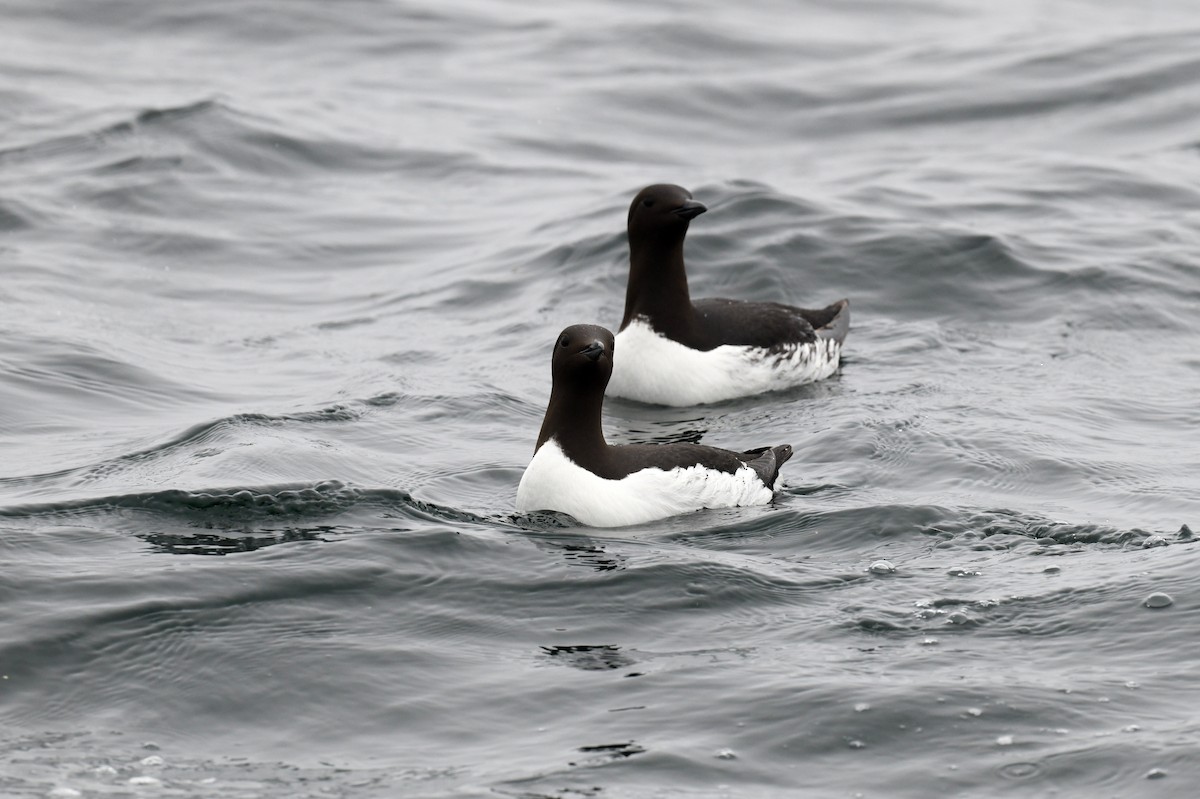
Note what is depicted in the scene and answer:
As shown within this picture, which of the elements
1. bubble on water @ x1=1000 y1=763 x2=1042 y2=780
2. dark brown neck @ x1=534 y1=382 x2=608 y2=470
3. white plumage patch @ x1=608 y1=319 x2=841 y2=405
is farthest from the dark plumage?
bubble on water @ x1=1000 y1=763 x2=1042 y2=780

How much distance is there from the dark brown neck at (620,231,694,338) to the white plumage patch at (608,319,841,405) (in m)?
0.13

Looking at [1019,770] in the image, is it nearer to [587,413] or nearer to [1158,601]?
[1158,601]

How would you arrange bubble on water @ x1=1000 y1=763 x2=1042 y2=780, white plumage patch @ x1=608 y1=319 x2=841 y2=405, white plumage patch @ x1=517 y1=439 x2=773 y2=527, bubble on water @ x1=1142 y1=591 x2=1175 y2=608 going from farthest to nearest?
white plumage patch @ x1=608 y1=319 x2=841 y2=405, white plumage patch @ x1=517 y1=439 x2=773 y2=527, bubble on water @ x1=1142 y1=591 x2=1175 y2=608, bubble on water @ x1=1000 y1=763 x2=1042 y2=780

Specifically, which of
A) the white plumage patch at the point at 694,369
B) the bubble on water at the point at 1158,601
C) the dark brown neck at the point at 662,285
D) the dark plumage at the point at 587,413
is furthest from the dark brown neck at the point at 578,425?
the dark brown neck at the point at 662,285

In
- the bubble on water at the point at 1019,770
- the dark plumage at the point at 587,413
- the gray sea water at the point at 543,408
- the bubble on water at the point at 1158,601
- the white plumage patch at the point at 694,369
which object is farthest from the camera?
the white plumage patch at the point at 694,369

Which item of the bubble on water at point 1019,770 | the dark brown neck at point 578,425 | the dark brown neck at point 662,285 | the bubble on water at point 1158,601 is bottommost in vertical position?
the bubble on water at point 1019,770

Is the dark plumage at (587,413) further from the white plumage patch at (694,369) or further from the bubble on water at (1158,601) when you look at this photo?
the white plumage patch at (694,369)

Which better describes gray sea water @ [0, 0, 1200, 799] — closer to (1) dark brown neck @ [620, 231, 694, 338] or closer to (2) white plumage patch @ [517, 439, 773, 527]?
(2) white plumage patch @ [517, 439, 773, 527]

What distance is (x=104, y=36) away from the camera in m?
28.4

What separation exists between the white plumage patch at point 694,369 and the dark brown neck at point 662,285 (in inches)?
5.3

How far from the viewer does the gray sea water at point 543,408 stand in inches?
330

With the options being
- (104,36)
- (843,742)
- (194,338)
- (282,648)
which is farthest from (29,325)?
(104,36)

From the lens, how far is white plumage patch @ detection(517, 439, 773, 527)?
1103 centimetres

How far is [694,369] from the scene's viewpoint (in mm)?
15031
